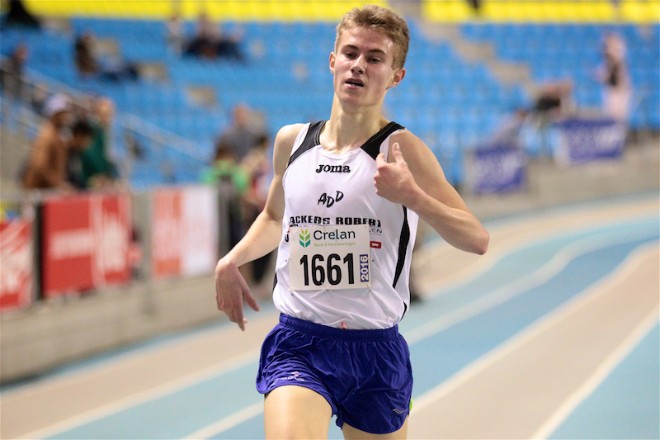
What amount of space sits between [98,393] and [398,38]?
5255 millimetres

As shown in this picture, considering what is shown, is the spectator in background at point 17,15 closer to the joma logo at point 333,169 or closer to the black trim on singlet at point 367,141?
the black trim on singlet at point 367,141

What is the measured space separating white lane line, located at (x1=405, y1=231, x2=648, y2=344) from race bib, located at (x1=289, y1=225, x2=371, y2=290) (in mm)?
6532

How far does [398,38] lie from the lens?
12.9ft

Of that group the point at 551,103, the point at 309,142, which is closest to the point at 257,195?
the point at 309,142

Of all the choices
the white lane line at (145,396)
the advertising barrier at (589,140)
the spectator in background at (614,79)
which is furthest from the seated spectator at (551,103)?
the white lane line at (145,396)

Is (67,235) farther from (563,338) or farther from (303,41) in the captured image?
(303,41)

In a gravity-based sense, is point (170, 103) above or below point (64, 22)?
below

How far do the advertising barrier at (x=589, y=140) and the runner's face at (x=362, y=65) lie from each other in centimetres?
1889

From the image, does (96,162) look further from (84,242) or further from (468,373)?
(468,373)

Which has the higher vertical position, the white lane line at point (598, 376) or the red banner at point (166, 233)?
the red banner at point (166, 233)

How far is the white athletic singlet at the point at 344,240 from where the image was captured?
393cm

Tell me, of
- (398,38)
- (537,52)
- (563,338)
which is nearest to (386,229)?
(398,38)

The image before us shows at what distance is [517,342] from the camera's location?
10.3m

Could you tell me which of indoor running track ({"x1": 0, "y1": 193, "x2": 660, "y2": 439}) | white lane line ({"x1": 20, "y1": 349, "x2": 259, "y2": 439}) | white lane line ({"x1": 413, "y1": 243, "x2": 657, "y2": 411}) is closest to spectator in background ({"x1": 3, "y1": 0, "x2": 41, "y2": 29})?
indoor running track ({"x1": 0, "y1": 193, "x2": 660, "y2": 439})
